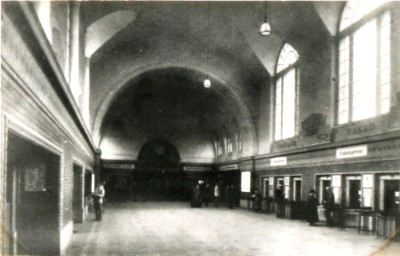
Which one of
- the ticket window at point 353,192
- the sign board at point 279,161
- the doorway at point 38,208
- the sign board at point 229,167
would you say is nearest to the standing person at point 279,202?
the sign board at point 279,161

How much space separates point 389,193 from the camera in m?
15.1

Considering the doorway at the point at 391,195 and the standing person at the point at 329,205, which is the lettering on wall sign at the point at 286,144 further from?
the doorway at the point at 391,195

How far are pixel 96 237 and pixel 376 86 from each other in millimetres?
9815

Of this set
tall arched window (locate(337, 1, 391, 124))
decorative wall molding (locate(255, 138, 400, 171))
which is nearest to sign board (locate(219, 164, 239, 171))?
decorative wall molding (locate(255, 138, 400, 171))

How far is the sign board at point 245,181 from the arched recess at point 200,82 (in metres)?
1.29

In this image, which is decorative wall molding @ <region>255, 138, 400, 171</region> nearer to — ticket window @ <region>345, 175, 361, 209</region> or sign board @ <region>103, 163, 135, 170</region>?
ticket window @ <region>345, 175, 361, 209</region>

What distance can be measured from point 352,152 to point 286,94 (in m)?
8.14

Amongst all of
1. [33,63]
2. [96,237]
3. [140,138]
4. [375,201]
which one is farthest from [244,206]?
[33,63]

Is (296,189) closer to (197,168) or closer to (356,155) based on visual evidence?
(356,155)

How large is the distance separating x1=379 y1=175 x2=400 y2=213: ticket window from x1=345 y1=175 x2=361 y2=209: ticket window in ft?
5.12

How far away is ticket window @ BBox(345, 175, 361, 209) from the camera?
55.8ft

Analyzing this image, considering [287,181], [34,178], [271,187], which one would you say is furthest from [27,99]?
[271,187]

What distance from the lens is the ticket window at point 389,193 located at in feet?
48.1

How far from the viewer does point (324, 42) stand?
19.3 m
